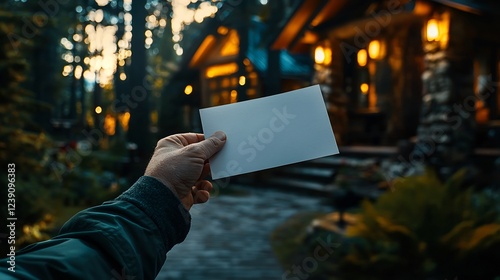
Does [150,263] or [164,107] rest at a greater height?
[150,263]

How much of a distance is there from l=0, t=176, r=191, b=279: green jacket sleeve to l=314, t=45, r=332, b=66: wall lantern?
11499 millimetres

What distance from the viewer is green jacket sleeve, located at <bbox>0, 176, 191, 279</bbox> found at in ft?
3.46

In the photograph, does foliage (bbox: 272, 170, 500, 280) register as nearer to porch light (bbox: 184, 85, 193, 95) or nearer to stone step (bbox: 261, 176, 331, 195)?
stone step (bbox: 261, 176, 331, 195)

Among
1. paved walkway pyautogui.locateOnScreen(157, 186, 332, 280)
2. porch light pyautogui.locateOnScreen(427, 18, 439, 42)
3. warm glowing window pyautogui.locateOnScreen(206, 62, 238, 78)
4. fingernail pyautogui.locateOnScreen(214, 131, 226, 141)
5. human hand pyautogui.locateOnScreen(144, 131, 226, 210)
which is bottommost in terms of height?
paved walkway pyautogui.locateOnScreen(157, 186, 332, 280)

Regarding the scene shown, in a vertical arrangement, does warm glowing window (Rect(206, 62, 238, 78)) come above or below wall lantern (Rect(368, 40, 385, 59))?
below

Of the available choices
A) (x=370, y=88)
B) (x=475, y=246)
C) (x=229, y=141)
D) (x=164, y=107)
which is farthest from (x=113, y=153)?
(x=229, y=141)

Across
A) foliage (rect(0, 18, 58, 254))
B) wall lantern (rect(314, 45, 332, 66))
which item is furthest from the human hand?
wall lantern (rect(314, 45, 332, 66))

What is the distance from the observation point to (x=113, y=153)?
1537cm

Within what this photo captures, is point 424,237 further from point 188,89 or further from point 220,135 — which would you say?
point 188,89

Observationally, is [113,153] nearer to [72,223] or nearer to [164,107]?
[164,107]

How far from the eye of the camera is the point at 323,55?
12.7 m

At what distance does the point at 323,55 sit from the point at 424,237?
28.4 feet

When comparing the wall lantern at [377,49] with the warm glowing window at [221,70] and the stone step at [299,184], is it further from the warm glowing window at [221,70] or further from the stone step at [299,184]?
the warm glowing window at [221,70]

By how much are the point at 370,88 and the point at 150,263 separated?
12.4 m
